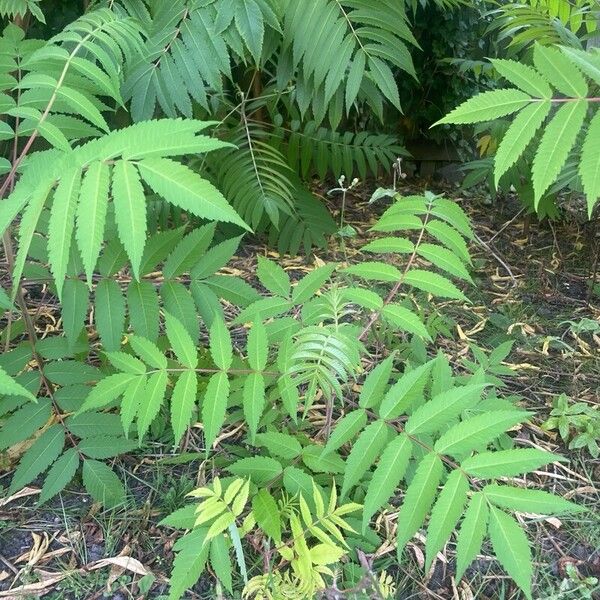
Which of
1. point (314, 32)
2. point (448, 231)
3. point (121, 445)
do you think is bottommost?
point (121, 445)

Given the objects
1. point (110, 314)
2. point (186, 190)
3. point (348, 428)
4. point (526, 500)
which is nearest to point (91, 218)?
point (186, 190)

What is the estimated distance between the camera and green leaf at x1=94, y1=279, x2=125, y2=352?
1.40 metres

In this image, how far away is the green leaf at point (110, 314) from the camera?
4.59 ft

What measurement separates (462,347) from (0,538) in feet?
4.98

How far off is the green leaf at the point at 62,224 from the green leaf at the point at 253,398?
17.6 inches

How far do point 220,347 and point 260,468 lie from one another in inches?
10.8

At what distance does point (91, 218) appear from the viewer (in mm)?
964

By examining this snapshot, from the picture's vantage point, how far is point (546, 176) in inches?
42.3

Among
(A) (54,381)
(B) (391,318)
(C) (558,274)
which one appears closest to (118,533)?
(A) (54,381)

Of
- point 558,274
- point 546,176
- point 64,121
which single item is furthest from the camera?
point 558,274

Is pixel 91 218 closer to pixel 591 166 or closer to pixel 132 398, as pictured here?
pixel 132 398

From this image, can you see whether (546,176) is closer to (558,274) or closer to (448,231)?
(448,231)

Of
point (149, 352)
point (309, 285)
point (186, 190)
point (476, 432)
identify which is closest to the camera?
point (186, 190)

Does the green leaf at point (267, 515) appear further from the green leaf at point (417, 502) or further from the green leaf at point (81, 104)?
the green leaf at point (81, 104)
